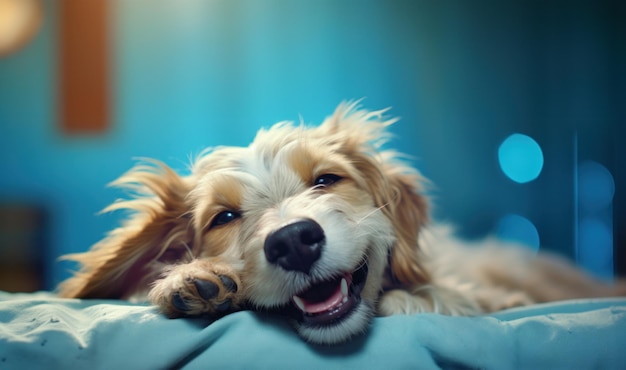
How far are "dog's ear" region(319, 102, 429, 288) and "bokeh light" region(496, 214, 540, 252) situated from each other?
2.75ft

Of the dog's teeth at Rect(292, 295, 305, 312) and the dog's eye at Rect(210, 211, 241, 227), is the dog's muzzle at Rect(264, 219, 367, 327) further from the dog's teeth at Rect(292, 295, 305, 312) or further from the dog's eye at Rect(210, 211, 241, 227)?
the dog's eye at Rect(210, 211, 241, 227)

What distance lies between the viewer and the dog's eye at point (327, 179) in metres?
1.63

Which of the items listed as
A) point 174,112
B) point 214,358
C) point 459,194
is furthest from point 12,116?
point 459,194

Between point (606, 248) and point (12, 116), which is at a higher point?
point (12, 116)

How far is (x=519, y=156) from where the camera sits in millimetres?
2502

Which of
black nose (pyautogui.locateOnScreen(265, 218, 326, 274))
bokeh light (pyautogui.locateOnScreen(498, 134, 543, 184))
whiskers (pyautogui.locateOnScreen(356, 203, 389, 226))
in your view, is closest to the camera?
black nose (pyautogui.locateOnScreen(265, 218, 326, 274))

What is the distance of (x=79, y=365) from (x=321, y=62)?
139cm

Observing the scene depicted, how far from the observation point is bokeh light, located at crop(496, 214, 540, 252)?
8.49ft

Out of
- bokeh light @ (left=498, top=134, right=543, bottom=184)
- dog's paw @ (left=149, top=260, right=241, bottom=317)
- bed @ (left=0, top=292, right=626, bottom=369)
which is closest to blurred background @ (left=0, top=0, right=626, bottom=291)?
bokeh light @ (left=498, top=134, right=543, bottom=184)

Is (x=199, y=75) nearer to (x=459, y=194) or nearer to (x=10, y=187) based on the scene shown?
(x=10, y=187)

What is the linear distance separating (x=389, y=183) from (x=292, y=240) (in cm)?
61

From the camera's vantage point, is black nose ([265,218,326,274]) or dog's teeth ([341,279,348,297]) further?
dog's teeth ([341,279,348,297])

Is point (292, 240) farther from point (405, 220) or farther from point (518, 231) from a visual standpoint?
point (518, 231)

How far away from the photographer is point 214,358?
3.79ft
